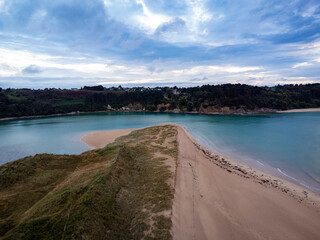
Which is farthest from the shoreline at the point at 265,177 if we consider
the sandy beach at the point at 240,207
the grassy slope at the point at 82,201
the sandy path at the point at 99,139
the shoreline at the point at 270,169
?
the sandy path at the point at 99,139

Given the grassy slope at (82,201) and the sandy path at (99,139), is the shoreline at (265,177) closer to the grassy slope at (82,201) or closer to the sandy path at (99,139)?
the grassy slope at (82,201)

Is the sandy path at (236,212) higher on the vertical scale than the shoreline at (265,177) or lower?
higher

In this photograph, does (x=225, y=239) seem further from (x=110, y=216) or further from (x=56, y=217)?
(x=56, y=217)

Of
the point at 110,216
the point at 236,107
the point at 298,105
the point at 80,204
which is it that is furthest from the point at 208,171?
the point at 298,105

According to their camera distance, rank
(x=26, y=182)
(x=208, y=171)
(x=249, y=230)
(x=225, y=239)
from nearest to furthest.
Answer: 1. (x=225, y=239)
2. (x=249, y=230)
3. (x=26, y=182)
4. (x=208, y=171)

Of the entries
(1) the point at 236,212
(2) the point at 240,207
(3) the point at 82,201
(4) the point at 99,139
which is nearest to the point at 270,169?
(2) the point at 240,207

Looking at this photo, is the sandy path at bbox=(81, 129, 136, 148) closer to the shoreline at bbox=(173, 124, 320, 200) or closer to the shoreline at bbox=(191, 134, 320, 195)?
the shoreline at bbox=(173, 124, 320, 200)
